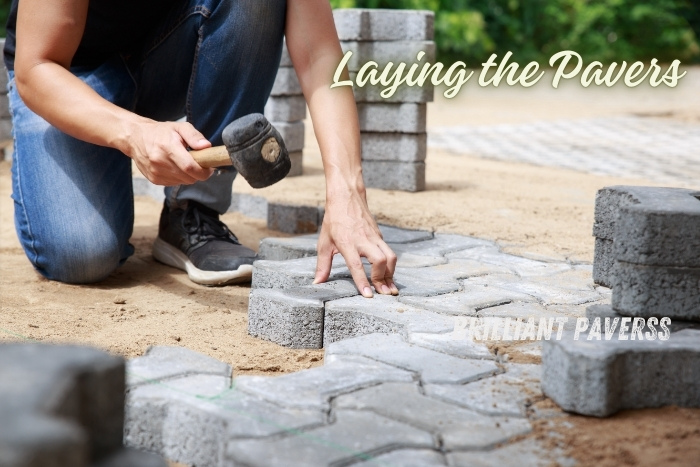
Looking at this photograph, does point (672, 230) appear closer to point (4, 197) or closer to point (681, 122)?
point (4, 197)

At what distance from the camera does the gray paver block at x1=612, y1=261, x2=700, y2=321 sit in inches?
80.2

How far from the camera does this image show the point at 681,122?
9.92 m

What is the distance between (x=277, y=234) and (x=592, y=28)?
14.7 metres

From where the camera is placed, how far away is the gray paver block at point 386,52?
16.8 ft

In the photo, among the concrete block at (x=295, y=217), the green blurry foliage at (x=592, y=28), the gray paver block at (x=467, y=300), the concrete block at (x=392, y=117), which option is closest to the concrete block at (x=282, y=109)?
the concrete block at (x=392, y=117)

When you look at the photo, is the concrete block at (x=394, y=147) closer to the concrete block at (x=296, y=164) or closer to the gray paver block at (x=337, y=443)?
the concrete block at (x=296, y=164)

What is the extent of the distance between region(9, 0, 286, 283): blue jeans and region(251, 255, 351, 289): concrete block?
0.58m

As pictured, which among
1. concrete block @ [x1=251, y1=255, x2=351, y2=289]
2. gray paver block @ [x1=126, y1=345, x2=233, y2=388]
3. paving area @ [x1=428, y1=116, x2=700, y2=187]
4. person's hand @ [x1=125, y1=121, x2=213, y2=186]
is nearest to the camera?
gray paver block @ [x1=126, y1=345, x2=233, y2=388]

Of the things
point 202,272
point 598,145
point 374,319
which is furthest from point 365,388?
point 598,145

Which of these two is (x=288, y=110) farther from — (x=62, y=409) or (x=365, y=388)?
(x=62, y=409)

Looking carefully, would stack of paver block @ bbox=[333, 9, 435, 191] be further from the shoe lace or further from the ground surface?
the shoe lace

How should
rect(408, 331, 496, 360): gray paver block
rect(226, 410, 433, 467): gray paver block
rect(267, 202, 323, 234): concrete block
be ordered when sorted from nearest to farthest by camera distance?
rect(226, 410, 433, 467): gray paver block → rect(408, 331, 496, 360): gray paver block → rect(267, 202, 323, 234): concrete block

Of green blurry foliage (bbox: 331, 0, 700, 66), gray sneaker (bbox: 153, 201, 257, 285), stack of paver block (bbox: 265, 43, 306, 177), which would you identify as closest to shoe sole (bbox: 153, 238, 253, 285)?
gray sneaker (bbox: 153, 201, 257, 285)

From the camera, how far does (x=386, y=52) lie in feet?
17.0
